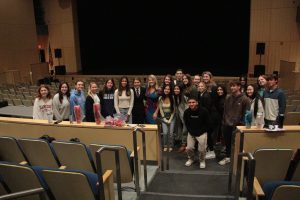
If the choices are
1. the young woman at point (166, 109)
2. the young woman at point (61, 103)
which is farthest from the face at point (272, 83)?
the young woman at point (61, 103)

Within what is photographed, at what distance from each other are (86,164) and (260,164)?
2042mm

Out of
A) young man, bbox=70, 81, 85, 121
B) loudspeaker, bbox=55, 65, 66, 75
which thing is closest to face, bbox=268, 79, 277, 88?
young man, bbox=70, 81, 85, 121

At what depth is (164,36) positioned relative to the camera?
16.5m

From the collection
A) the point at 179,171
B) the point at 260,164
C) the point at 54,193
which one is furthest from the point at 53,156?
the point at 260,164

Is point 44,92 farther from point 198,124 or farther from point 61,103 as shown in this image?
point 198,124

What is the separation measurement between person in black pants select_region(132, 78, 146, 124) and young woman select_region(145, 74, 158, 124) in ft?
0.32

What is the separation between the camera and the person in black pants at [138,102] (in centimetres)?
568

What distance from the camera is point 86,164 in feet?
11.5

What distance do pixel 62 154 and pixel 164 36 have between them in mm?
13783

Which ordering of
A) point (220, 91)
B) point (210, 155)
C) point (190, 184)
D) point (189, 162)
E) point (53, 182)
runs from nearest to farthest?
point (53, 182)
point (190, 184)
point (189, 162)
point (210, 155)
point (220, 91)

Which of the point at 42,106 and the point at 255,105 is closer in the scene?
the point at 255,105

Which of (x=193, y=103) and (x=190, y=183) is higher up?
(x=193, y=103)

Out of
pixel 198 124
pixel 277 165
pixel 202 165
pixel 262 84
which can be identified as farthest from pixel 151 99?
pixel 277 165

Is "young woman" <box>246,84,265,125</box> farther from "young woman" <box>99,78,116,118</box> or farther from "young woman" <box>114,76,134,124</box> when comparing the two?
"young woman" <box>99,78,116,118</box>
